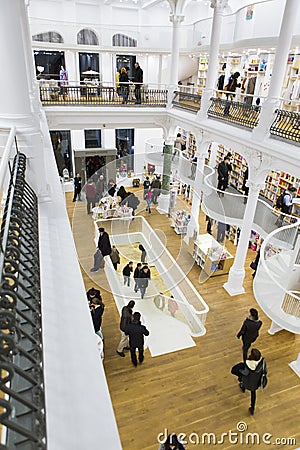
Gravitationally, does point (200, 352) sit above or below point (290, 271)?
below

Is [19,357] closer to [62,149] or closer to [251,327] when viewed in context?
[251,327]

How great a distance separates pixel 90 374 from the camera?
157cm

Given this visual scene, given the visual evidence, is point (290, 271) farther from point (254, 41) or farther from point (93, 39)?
point (93, 39)

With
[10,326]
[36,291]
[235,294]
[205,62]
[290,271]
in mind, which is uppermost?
[205,62]

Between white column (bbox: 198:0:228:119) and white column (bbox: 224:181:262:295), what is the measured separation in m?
3.55

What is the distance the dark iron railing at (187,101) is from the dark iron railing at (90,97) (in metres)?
0.62

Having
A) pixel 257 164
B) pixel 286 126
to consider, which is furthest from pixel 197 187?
pixel 286 126

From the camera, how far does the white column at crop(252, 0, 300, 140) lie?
663 centimetres

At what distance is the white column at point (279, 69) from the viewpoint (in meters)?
6.63

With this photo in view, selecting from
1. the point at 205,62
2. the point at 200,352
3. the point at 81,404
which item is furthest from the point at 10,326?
the point at 205,62

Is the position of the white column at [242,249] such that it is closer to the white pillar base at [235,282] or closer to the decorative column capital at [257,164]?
the white pillar base at [235,282]

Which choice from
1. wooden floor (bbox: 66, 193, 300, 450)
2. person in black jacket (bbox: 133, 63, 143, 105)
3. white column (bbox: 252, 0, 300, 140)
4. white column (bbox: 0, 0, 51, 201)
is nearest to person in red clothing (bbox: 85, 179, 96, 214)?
person in black jacket (bbox: 133, 63, 143, 105)

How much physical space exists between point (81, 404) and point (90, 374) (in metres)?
0.17

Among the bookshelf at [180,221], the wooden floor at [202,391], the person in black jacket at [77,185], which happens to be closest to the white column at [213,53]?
the bookshelf at [180,221]
